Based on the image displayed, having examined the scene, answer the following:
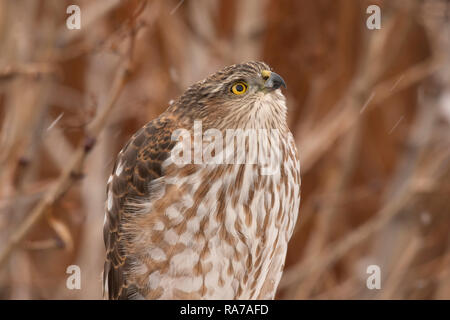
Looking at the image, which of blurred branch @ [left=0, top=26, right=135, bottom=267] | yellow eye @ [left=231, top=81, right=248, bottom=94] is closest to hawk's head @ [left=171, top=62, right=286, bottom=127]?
yellow eye @ [left=231, top=81, right=248, bottom=94]

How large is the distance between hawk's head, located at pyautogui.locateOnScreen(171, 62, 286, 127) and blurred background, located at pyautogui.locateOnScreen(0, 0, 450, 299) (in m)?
1.29

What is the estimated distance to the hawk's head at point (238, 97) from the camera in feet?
8.16

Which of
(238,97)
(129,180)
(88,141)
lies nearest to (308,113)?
(129,180)

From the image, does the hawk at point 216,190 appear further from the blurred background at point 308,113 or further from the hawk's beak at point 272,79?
the blurred background at point 308,113

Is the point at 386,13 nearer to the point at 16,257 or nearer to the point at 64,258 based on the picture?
the point at 16,257

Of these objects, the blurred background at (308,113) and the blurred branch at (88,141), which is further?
the blurred background at (308,113)

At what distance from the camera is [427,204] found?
482cm

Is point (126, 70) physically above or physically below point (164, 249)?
above

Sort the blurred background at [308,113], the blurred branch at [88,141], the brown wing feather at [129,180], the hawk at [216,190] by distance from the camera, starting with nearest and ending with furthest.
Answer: the blurred branch at [88,141] < the hawk at [216,190] < the brown wing feather at [129,180] < the blurred background at [308,113]

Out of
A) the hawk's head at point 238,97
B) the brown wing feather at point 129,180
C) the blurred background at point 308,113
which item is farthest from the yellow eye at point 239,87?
the blurred background at point 308,113

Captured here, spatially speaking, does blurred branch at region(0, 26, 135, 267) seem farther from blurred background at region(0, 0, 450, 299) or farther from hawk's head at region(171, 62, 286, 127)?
blurred background at region(0, 0, 450, 299)

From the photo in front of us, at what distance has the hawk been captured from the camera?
8.55 feet

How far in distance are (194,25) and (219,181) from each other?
2.39 meters

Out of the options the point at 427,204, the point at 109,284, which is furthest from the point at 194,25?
the point at 109,284
